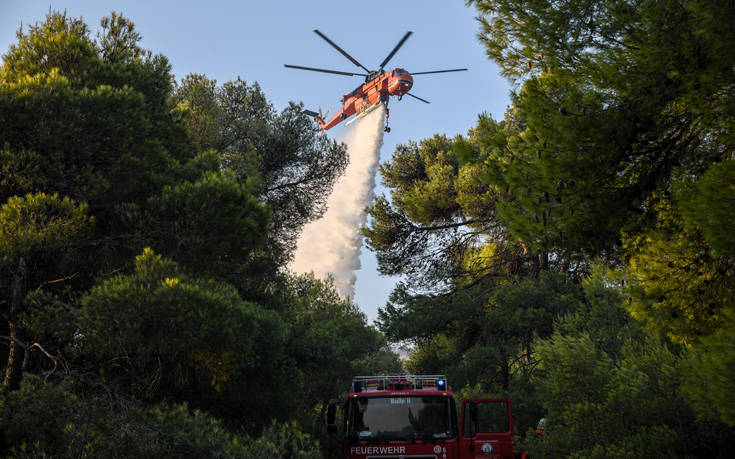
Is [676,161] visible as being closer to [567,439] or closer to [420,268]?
[567,439]

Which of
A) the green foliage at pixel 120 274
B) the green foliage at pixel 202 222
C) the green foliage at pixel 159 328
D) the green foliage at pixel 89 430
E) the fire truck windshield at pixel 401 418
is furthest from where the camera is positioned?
the green foliage at pixel 202 222

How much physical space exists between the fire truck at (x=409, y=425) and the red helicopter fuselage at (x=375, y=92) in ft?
124

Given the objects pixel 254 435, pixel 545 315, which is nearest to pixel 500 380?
pixel 545 315

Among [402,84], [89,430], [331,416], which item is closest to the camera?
[89,430]

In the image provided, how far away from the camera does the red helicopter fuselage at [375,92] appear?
46.3m

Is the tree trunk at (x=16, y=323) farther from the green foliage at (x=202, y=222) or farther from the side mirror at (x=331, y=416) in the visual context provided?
the side mirror at (x=331, y=416)

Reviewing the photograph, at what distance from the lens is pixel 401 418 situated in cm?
1062

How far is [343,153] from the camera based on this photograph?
2233 cm

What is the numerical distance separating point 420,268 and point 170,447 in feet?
59.0

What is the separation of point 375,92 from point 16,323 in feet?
137

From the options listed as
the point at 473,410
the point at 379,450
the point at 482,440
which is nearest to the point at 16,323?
the point at 379,450

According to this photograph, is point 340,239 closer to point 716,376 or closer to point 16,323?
point 16,323

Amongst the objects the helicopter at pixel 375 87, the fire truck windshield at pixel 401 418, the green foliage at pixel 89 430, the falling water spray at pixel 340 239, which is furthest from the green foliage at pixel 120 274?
the falling water spray at pixel 340 239

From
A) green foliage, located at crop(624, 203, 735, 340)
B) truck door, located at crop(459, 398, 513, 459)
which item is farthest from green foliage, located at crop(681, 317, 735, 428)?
truck door, located at crop(459, 398, 513, 459)
